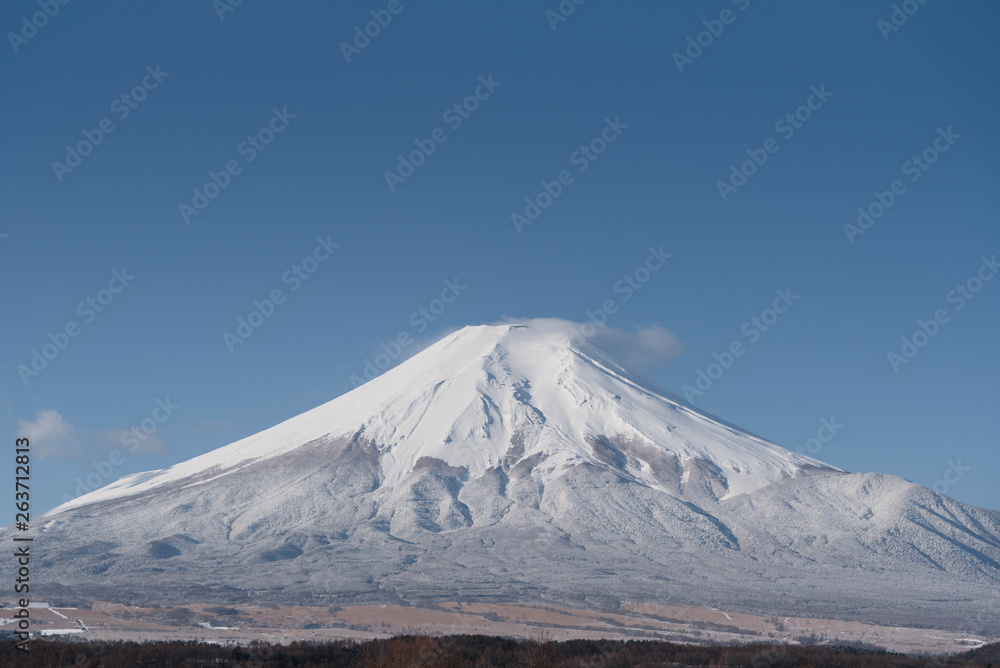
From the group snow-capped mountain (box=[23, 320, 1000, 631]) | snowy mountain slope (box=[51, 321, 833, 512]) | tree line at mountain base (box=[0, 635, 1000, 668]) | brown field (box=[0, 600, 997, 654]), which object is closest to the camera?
tree line at mountain base (box=[0, 635, 1000, 668])

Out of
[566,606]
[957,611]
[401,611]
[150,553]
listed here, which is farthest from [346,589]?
[957,611]

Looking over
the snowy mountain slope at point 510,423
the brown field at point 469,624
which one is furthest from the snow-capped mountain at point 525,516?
the brown field at point 469,624

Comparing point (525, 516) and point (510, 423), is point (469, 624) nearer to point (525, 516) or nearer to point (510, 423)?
point (525, 516)

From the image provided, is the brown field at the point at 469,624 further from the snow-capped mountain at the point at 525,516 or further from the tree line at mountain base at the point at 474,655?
the tree line at mountain base at the point at 474,655

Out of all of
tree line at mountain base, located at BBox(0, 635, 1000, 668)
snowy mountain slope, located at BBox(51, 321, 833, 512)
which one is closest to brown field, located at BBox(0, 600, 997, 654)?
tree line at mountain base, located at BBox(0, 635, 1000, 668)

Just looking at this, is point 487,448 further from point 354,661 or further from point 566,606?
point 354,661

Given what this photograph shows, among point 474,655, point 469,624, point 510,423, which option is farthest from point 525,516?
point 474,655

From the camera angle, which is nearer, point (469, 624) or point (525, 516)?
point (469, 624)

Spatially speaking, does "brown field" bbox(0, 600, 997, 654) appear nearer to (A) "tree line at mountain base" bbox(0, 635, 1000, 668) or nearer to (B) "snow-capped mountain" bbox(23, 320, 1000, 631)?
(B) "snow-capped mountain" bbox(23, 320, 1000, 631)
